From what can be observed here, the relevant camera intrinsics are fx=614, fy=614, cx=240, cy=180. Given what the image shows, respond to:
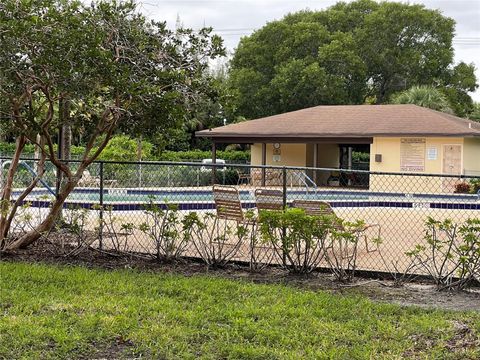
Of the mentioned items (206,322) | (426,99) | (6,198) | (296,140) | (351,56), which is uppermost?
(351,56)

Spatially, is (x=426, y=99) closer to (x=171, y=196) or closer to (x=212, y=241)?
(x=171, y=196)

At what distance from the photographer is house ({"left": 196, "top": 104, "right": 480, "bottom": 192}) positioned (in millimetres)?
24047

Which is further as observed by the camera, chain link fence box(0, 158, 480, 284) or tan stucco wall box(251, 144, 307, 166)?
tan stucco wall box(251, 144, 307, 166)

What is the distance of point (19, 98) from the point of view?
24.4ft

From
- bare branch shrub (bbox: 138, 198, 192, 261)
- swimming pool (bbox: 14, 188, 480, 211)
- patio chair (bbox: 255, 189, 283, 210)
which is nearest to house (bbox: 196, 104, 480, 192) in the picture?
swimming pool (bbox: 14, 188, 480, 211)

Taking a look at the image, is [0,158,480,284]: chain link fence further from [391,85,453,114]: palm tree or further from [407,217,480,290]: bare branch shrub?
[391,85,453,114]: palm tree

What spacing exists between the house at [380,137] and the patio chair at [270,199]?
14087 mm

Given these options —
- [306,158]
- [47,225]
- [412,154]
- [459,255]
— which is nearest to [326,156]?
[306,158]

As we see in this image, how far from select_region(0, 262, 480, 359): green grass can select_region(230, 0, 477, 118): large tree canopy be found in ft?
111

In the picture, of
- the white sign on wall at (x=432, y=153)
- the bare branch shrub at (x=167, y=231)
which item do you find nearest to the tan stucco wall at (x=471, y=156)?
the white sign on wall at (x=432, y=153)

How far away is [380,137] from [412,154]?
1446mm

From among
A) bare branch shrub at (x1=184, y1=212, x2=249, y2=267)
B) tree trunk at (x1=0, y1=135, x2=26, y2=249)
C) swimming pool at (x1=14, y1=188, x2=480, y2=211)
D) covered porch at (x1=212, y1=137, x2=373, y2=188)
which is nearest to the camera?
bare branch shrub at (x1=184, y1=212, x2=249, y2=267)

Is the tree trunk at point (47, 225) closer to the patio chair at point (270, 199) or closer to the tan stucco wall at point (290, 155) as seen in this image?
the patio chair at point (270, 199)

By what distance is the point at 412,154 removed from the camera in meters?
24.8
